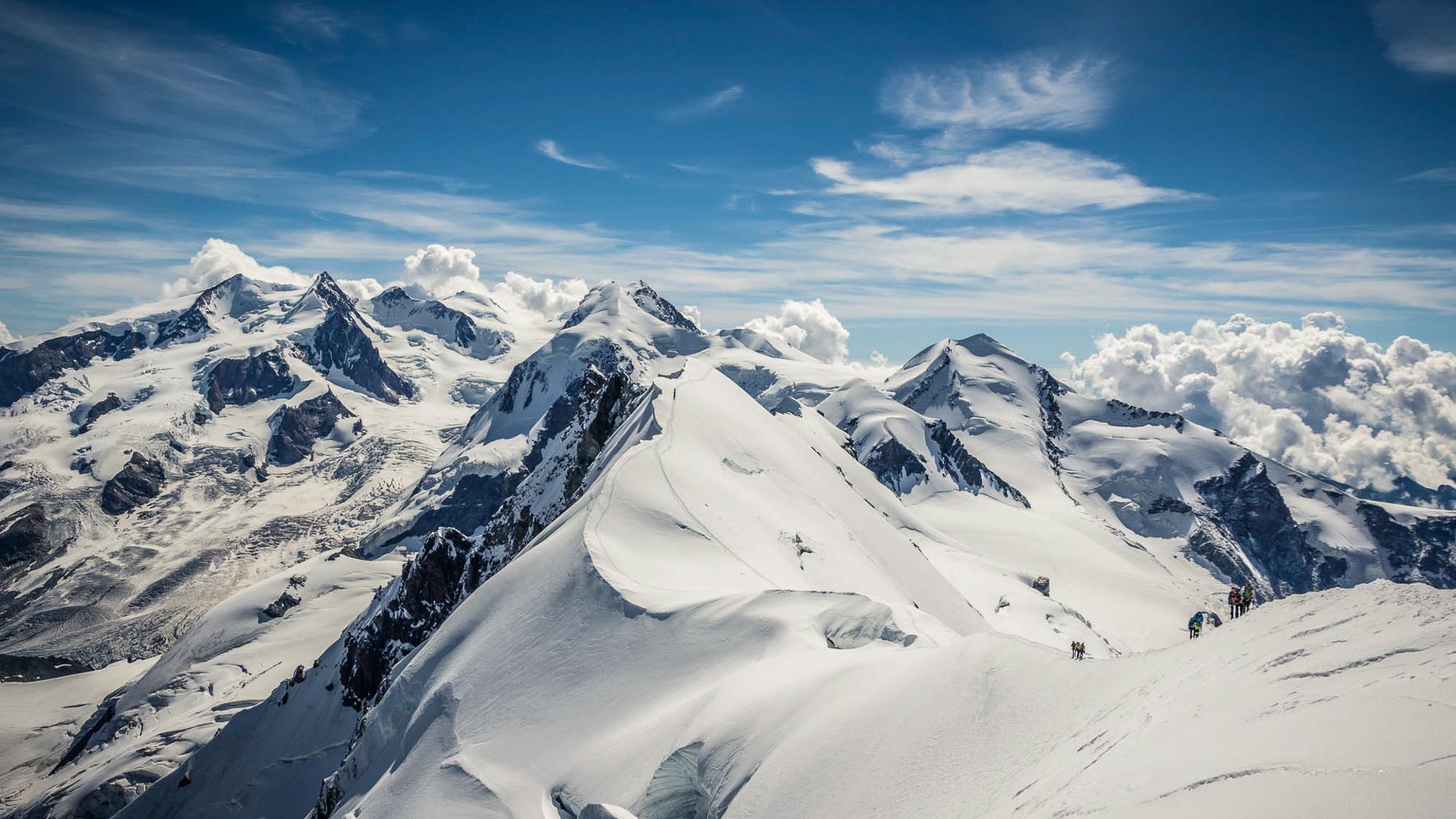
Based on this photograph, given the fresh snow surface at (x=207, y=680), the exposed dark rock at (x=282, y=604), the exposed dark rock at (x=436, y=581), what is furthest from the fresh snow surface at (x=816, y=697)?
the exposed dark rock at (x=282, y=604)

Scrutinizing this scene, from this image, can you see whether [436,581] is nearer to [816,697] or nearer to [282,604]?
[816,697]

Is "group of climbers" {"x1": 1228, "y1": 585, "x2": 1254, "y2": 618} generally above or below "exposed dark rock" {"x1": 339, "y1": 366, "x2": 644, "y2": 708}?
above

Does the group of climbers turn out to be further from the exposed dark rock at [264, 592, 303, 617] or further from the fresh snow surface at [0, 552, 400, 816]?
the exposed dark rock at [264, 592, 303, 617]

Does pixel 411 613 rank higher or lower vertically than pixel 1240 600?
lower

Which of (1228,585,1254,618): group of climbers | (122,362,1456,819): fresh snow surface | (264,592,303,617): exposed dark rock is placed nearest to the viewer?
(122,362,1456,819): fresh snow surface

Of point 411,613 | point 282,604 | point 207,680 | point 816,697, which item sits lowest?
point 207,680

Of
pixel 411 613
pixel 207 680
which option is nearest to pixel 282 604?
pixel 207 680

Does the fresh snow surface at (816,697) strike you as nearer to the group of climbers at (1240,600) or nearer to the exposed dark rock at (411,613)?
the group of climbers at (1240,600)

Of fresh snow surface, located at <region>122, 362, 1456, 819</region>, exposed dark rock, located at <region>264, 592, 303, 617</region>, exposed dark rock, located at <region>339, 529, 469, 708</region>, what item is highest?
fresh snow surface, located at <region>122, 362, 1456, 819</region>

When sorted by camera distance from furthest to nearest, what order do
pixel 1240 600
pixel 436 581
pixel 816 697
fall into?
1. pixel 436 581
2. pixel 1240 600
3. pixel 816 697

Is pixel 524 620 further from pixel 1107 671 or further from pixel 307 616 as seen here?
pixel 307 616

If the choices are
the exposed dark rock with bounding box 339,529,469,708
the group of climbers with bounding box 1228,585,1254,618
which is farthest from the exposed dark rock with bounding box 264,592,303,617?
the group of climbers with bounding box 1228,585,1254,618

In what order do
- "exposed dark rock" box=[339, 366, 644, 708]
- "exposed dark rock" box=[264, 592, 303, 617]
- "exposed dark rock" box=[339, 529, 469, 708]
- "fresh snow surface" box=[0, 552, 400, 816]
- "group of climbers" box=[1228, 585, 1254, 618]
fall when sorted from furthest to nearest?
"exposed dark rock" box=[264, 592, 303, 617] < "fresh snow surface" box=[0, 552, 400, 816] < "exposed dark rock" box=[339, 529, 469, 708] < "exposed dark rock" box=[339, 366, 644, 708] < "group of climbers" box=[1228, 585, 1254, 618]
